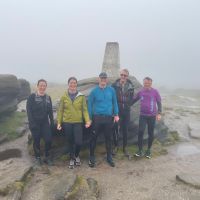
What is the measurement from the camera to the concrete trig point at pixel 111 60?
78.0ft

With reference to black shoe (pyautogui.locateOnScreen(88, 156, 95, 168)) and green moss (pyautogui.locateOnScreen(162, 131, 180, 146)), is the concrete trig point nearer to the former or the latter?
green moss (pyautogui.locateOnScreen(162, 131, 180, 146))

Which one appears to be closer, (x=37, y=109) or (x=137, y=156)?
(x=37, y=109)

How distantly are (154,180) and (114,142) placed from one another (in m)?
3.27

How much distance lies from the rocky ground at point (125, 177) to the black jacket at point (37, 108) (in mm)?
1725

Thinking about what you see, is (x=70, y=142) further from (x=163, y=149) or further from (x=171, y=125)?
(x=171, y=125)

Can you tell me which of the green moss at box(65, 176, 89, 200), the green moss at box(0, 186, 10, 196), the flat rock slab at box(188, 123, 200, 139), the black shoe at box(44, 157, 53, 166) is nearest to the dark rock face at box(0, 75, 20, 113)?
the black shoe at box(44, 157, 53, 166)

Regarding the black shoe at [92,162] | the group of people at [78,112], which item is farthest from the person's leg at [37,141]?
the black shoe at [92,162]

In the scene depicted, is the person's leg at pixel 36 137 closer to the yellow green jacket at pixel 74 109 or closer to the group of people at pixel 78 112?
the group of people at pixel 78 112

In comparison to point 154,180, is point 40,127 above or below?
above

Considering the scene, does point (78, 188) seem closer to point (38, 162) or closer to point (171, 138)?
point (38, 162)

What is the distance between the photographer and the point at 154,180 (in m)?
11.4

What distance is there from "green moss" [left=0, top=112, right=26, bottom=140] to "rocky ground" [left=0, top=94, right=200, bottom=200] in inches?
115

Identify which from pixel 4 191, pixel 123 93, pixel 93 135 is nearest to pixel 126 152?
pixel 93 135

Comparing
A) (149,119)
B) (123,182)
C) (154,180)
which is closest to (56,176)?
(123,182)
